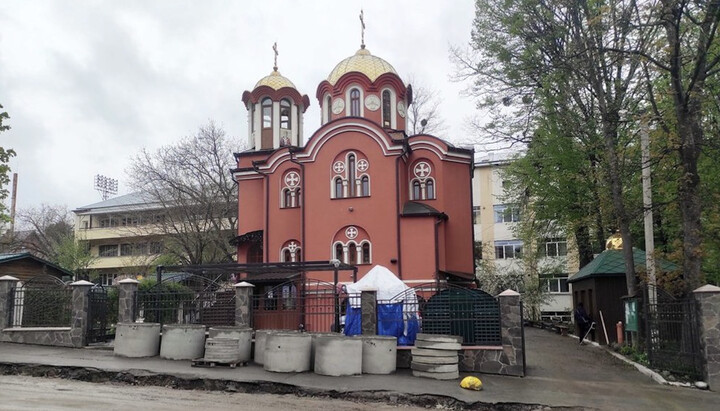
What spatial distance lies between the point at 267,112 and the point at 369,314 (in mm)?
20777

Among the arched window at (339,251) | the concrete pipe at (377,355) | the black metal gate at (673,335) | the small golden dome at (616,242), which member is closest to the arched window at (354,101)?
the arched window at (339,251)

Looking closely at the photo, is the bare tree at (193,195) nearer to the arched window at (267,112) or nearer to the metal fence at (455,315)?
the arched window at (267,112)

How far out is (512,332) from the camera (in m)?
13.5

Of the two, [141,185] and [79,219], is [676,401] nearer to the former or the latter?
[141,185]

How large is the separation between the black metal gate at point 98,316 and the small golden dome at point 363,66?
1759 centimetres

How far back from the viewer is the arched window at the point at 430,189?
90.9ft

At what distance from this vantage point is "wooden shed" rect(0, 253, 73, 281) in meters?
22.3

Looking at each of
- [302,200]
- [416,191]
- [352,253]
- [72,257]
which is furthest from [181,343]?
[72,257]

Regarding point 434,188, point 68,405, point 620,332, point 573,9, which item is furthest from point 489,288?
point 68,405

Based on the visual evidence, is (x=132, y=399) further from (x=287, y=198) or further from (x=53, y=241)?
(x=53, y=241)

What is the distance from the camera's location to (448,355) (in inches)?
500

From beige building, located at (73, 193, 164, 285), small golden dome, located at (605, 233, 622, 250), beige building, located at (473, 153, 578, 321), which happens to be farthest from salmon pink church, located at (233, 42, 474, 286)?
beige building, located at (73, 193, 164, 285)

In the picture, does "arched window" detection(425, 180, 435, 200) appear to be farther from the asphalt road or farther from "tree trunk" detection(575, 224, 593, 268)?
the asphalt road

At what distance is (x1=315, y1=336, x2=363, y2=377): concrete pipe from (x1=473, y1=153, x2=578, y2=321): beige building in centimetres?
2646
